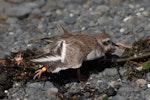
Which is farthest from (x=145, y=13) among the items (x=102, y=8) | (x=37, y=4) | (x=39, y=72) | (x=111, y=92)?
(x=39, y=72)

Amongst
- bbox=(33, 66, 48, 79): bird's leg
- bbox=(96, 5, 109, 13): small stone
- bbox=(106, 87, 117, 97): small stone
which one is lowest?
bbox=(106, 87, 117, 97): small stone

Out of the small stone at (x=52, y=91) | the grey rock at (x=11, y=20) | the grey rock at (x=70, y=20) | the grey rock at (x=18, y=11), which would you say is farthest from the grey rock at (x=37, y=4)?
the small stone at (x=52, y=91)

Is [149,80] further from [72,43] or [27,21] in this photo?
[27,21]

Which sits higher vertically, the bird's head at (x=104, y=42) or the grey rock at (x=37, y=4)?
the bird's head at (x=104, y=42)

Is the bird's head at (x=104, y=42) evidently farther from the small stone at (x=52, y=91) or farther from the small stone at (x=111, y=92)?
the small stone at (x=52, y=91)

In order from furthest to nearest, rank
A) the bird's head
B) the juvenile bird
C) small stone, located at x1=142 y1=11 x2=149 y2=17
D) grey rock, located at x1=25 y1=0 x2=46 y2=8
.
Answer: grey rock, located at x1=25 y1=0 x2=46 y2=8
small stone, located at x1=142 y1=11 x2=149 y2=17
the bird's head
the juvenile bird

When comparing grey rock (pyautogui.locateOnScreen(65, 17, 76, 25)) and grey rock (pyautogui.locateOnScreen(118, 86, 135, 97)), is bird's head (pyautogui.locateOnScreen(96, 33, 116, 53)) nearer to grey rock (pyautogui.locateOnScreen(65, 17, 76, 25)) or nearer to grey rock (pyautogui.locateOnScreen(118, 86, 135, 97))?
grey rock (pyautogui.locateOnScreen(118, 86, 135, 97))

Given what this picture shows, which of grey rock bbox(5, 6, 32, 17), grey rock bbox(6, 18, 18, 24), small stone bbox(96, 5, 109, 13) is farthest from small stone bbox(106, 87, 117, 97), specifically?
grey rock bbox(5, 6, 32, 17)

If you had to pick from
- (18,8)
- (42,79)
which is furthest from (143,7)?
(42,79)
